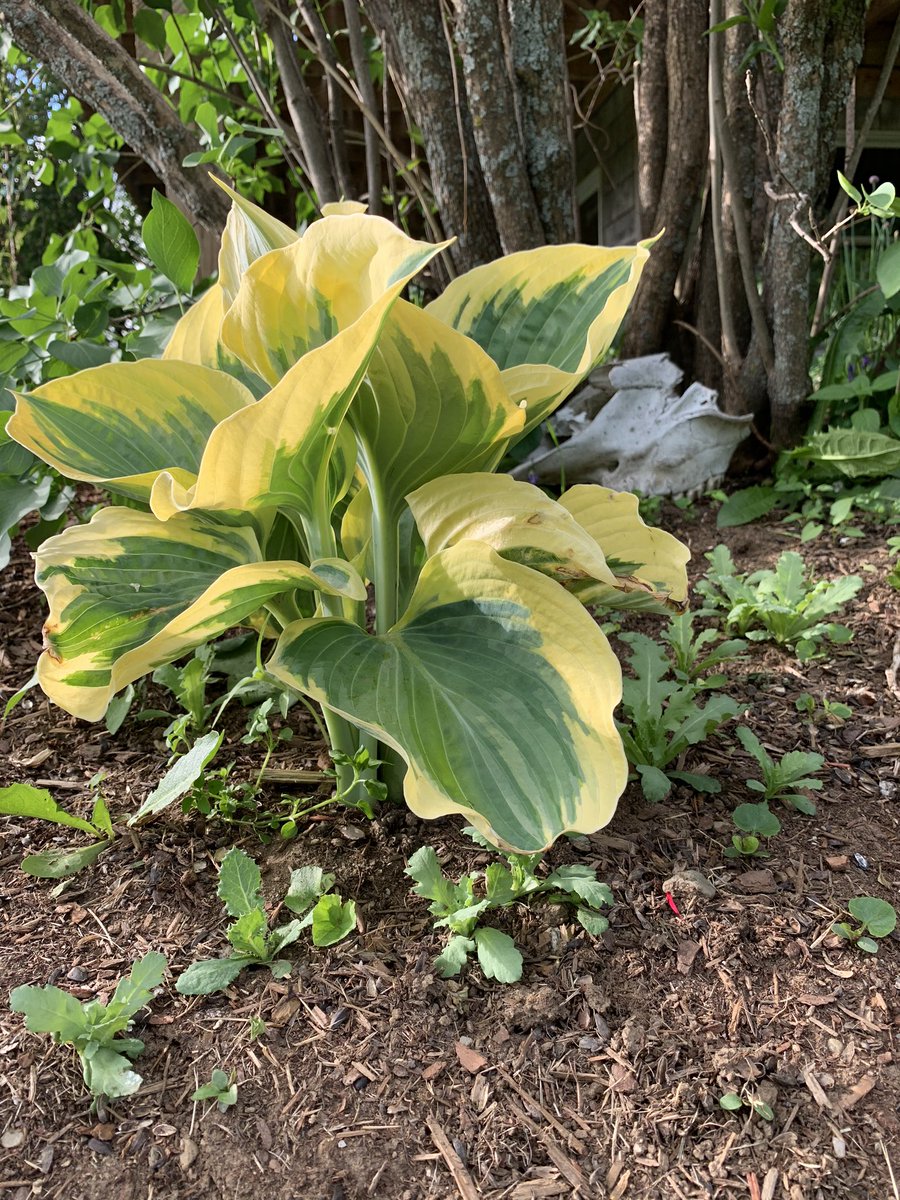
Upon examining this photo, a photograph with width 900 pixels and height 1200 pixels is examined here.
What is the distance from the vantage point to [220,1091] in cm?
94

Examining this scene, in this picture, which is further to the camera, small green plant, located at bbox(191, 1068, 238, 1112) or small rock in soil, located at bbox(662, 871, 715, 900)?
small rock in soil, located at bbox(662, 871, 715, 900)

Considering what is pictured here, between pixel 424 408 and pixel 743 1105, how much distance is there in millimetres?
873

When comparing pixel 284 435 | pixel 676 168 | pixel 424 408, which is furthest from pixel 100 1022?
pixel 676 168

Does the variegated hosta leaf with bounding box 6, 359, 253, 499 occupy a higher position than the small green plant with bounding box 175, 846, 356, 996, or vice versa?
the variegated hosta leaf with bounding box 6, 359, 253, 499

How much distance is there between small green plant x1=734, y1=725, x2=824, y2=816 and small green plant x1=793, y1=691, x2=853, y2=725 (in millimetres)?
178

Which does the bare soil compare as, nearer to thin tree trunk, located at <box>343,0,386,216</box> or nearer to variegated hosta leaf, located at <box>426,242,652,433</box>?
variegated hosta leaf, located at <box>426,242,652,433</box>

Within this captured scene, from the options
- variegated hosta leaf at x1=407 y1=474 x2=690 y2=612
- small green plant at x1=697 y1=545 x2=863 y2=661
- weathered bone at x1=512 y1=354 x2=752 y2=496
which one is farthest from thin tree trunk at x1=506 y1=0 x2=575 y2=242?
variegated hosta leaf at x1=407 y1=474 x2=690 y2=612

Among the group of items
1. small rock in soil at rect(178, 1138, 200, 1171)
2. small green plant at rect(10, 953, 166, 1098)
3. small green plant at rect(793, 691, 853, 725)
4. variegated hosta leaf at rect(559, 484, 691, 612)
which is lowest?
small green plant at rect(793, 691, 853, 725)

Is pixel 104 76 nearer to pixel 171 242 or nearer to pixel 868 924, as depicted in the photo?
pixel 171 242

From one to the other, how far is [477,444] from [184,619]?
1.40 feet

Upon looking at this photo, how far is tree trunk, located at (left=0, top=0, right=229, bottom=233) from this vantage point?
6.03 feet

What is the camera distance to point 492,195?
226 cm

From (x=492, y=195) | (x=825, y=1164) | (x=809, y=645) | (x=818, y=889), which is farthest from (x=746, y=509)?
(x=825, y=1164)

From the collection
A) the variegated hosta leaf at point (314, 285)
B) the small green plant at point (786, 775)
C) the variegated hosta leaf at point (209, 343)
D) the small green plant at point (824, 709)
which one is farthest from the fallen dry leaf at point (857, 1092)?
the variegated hosta leaf at point (209, 343)
